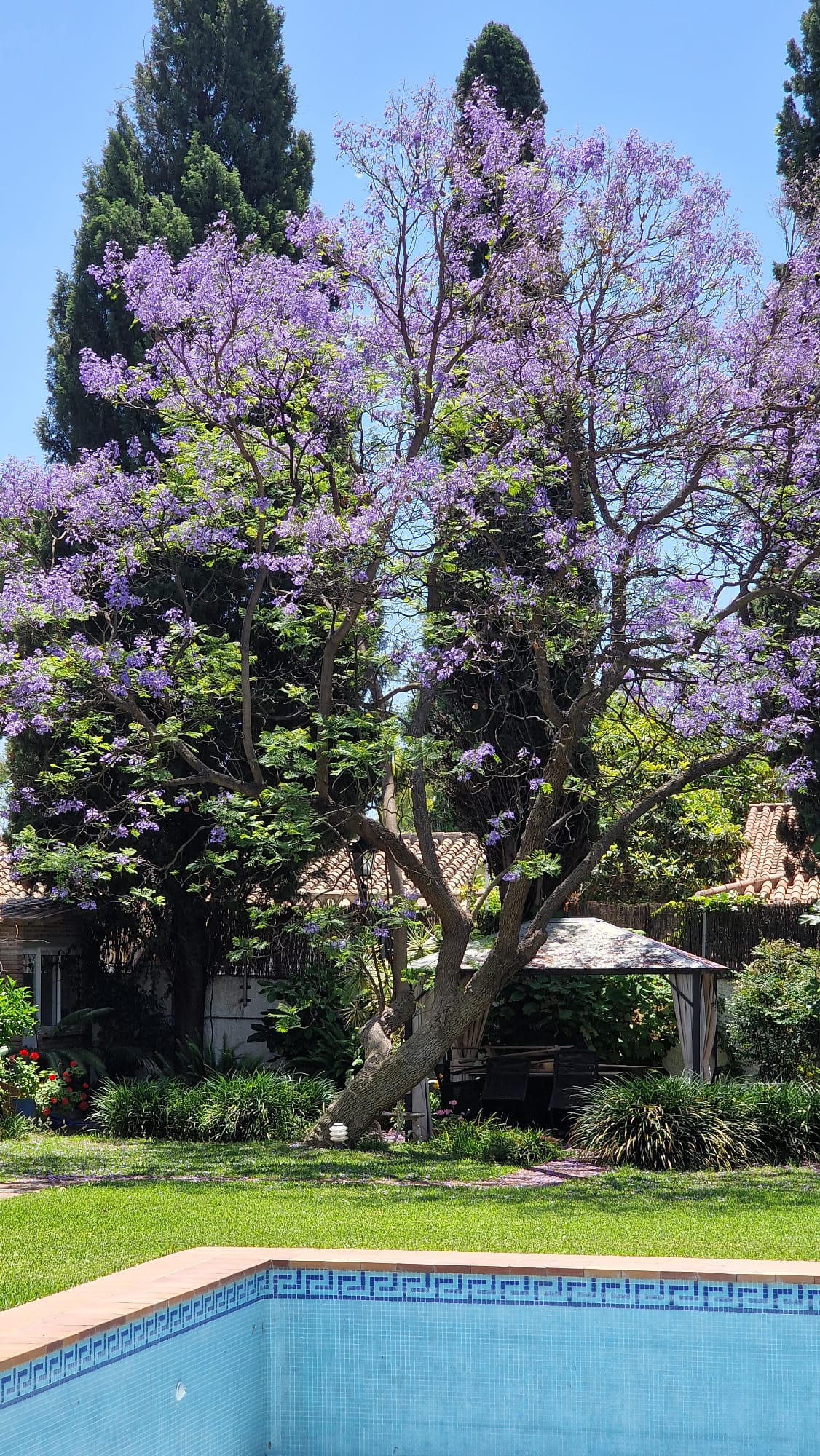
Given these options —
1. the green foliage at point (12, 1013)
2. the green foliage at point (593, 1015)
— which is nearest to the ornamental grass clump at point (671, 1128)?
the green foliage at point (593, 1015)

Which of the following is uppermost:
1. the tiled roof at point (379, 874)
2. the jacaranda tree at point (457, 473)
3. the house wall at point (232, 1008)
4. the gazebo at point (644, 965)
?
the jacaranda tree at point (457, 473)

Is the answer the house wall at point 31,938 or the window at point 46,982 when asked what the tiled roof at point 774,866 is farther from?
the window at point 46,982

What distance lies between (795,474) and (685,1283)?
9185mm

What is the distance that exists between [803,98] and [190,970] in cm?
1586

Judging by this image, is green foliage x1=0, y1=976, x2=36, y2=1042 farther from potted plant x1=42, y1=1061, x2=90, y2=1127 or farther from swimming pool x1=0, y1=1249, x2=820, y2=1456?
swimming pool x1=0, y1=1249, x2=820, y2=1456

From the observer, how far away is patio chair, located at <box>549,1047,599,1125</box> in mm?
15484

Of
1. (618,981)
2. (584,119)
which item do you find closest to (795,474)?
(584,119)

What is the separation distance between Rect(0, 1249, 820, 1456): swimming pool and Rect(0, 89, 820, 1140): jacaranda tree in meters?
7.14

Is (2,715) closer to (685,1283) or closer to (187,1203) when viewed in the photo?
(187,1203)

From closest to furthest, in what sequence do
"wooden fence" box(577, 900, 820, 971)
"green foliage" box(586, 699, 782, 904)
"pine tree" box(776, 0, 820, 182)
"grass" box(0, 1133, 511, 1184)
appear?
1. "grass" box(0, 1133, 511, 1184)
2. "green foliage" box(586, 699, 782, 904)
3. "wooden fence" box(577, 900, 820, 971)
4. "pine tree" box(776, 0, 820, 182)

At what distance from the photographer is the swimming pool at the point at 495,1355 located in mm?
6262

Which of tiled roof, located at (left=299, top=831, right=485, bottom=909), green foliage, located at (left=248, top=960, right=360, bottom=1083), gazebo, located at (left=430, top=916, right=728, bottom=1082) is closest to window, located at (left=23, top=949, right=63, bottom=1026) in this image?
green foliage, located at (left=248, top=960, right=360, bottom=1083)

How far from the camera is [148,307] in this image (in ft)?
44.8

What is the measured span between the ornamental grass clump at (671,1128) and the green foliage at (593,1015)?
3.33 metres
